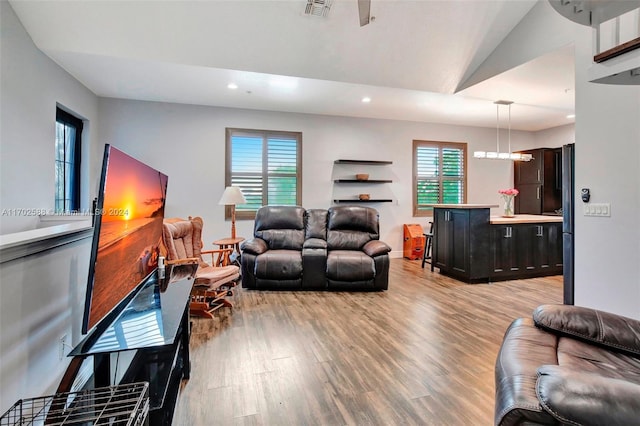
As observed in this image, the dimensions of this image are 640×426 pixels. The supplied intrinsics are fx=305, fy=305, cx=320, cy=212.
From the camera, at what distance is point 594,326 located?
152cm

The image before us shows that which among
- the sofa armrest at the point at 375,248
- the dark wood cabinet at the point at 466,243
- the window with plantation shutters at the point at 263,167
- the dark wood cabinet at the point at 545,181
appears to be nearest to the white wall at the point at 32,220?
the window with plantation shutters at the point at 263,167

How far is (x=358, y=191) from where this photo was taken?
247 inches

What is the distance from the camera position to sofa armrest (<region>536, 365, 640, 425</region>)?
81cm

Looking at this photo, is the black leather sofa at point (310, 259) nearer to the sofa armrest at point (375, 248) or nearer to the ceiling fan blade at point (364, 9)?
the sofa armrest at point (375, 248)

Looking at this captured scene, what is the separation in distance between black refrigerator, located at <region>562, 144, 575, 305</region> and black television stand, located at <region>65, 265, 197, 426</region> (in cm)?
360

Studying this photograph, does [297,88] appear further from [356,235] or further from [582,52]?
[582,52]

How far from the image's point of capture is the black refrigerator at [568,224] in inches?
123

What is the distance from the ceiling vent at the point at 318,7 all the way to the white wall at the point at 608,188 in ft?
8.25

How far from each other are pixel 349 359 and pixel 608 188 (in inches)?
106

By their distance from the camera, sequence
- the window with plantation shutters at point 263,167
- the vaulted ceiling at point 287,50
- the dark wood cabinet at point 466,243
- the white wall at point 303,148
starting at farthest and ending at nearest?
1. the window with plantation shutters at point 263,167
2. the white wall at point 303,148
3. the dark wood cabinet at point 466,243
4. the vaulted ceiling at point 287,50

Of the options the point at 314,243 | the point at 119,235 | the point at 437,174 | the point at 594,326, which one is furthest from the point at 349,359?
the point at 437,174

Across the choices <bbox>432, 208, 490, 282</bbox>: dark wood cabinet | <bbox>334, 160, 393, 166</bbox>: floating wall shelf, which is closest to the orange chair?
<bbox>334, 160, 393, 166</bbox>: floating wall shelf

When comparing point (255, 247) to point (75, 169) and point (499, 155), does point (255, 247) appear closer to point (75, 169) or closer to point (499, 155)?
point (75, 169)

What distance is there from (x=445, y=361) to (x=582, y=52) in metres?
3.16
